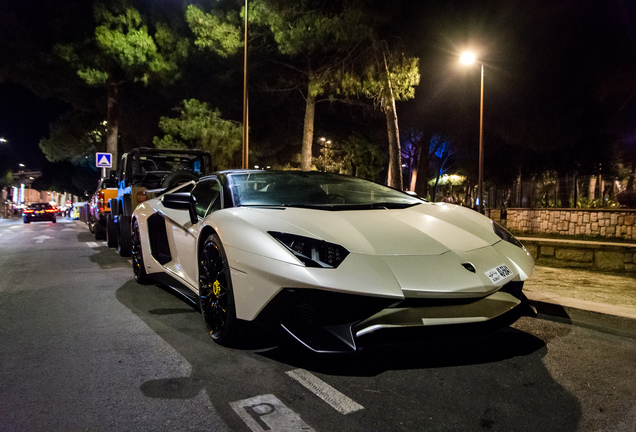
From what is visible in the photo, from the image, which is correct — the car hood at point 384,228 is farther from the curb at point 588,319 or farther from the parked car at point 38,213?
the parked car at point 38,213

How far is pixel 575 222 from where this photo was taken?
1271 centimetres

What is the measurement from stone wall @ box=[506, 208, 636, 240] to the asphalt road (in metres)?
8.82

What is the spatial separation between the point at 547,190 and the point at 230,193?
1307cm

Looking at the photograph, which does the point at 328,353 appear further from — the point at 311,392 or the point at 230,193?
the point at 230,193

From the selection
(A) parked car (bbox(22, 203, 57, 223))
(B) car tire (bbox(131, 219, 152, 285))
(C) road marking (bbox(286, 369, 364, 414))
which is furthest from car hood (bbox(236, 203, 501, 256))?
(A) parked car (bbox(22, 203, 57, 223))

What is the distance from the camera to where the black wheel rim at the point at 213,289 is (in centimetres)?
319

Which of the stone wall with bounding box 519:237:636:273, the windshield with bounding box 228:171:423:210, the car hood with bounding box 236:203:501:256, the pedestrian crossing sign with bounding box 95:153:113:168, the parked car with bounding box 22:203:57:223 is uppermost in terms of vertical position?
the pedestrian crossing sign with bounding box 95:153:113:168

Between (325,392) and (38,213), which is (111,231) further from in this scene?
(38,213)

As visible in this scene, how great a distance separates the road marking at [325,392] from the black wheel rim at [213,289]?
2.10 feet

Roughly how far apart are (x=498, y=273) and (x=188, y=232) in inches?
97.2

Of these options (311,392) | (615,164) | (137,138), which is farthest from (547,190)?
(137,138)

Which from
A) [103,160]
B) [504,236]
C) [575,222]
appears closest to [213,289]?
[504,236]

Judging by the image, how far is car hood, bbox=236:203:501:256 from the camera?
2.76 metres

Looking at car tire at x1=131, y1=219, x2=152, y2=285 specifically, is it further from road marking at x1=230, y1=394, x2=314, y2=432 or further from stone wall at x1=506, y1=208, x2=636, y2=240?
stone wall at x1=506, y1=208, x2=636, y2=240
